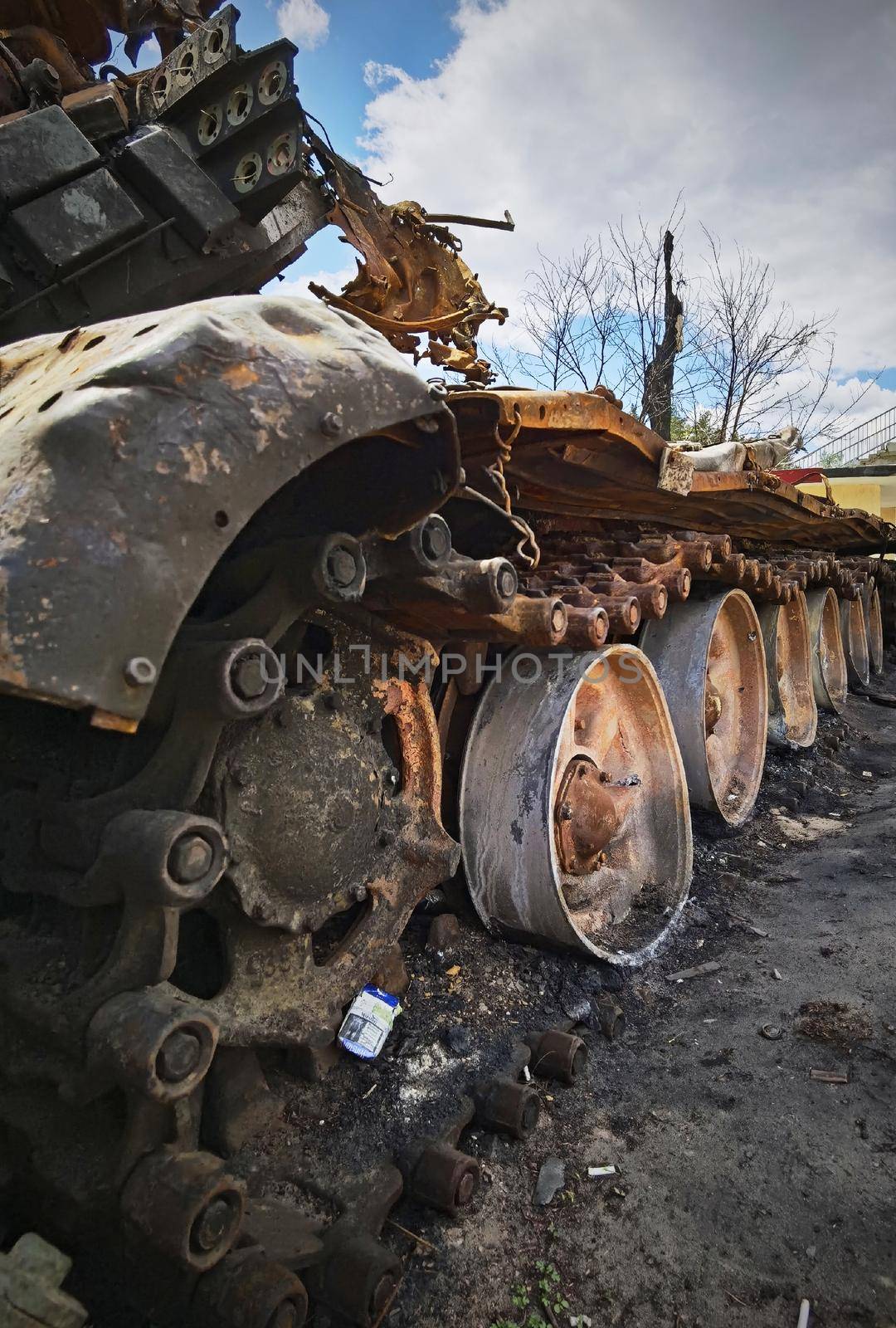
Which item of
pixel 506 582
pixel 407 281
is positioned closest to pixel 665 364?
pixel 407 281

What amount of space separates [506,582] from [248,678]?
2.38 feet

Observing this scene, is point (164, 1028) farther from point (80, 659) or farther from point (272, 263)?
point (272, 263)

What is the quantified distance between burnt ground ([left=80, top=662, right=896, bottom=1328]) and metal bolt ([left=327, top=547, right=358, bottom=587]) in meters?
1.27

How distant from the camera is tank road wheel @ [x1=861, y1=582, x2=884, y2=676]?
32.7 feet

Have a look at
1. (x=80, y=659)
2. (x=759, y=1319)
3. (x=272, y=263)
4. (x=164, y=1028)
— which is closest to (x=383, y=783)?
(x=164, y=1028)

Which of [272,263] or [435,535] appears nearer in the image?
[435,535]

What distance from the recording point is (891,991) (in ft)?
8.77

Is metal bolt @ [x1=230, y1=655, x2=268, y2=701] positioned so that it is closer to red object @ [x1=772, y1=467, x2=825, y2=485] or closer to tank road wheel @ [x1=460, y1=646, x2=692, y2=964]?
tank road wheel @ [x1=460, y1=646, x2=692, y2=964]

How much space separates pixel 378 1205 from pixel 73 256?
2633 mm

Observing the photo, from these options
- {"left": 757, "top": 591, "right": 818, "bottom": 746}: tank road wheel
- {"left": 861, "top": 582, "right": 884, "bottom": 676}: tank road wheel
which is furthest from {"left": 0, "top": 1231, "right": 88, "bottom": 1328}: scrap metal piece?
{"left": 861, "top": 582, "right": 884, "bottom": 676}: tank road wheel

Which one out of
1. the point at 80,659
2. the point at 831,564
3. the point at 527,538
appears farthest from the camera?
the point at 831,564

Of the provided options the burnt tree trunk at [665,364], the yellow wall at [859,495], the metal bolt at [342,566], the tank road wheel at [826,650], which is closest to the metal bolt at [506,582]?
the metal bolt at [342,566]

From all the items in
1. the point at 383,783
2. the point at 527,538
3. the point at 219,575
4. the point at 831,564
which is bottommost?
A: the point at 383,783

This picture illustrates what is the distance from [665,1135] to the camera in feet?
6.79
